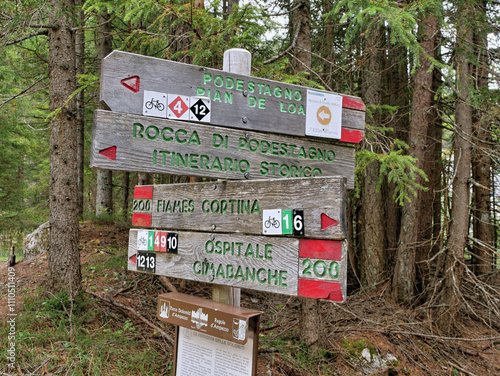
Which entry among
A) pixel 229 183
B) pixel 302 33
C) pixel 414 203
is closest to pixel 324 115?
pixel 229 183

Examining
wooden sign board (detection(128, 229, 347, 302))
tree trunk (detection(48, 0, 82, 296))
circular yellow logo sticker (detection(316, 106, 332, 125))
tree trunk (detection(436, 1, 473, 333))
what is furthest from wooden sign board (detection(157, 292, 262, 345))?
tree trunk (detection(436, 1, 473, 333))

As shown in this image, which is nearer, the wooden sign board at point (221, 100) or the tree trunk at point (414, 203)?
the wooden sign board at point (221, 100)

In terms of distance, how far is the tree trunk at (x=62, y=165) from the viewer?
5.44 m

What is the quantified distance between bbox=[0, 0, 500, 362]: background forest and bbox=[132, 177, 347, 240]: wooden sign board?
257 centimetres

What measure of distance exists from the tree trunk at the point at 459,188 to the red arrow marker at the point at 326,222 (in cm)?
573

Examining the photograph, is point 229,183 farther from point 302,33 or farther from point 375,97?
point 375,97

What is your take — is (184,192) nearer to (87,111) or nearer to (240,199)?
(240,199)

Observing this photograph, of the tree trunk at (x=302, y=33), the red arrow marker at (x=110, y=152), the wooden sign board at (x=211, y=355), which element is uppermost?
the tree trunk at (x=302, y=33)

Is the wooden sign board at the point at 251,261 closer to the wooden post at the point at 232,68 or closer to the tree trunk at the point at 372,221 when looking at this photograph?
the wooden post at the point at 232,68

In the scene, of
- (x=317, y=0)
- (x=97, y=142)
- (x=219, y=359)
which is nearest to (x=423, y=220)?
(x=317, y=0)

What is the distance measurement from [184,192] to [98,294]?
4328 mm

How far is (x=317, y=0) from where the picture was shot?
905 centimetres

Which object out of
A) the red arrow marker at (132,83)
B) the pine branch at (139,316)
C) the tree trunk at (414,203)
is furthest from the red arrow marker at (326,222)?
the tree trunk at (414,203)

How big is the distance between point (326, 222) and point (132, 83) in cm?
132
